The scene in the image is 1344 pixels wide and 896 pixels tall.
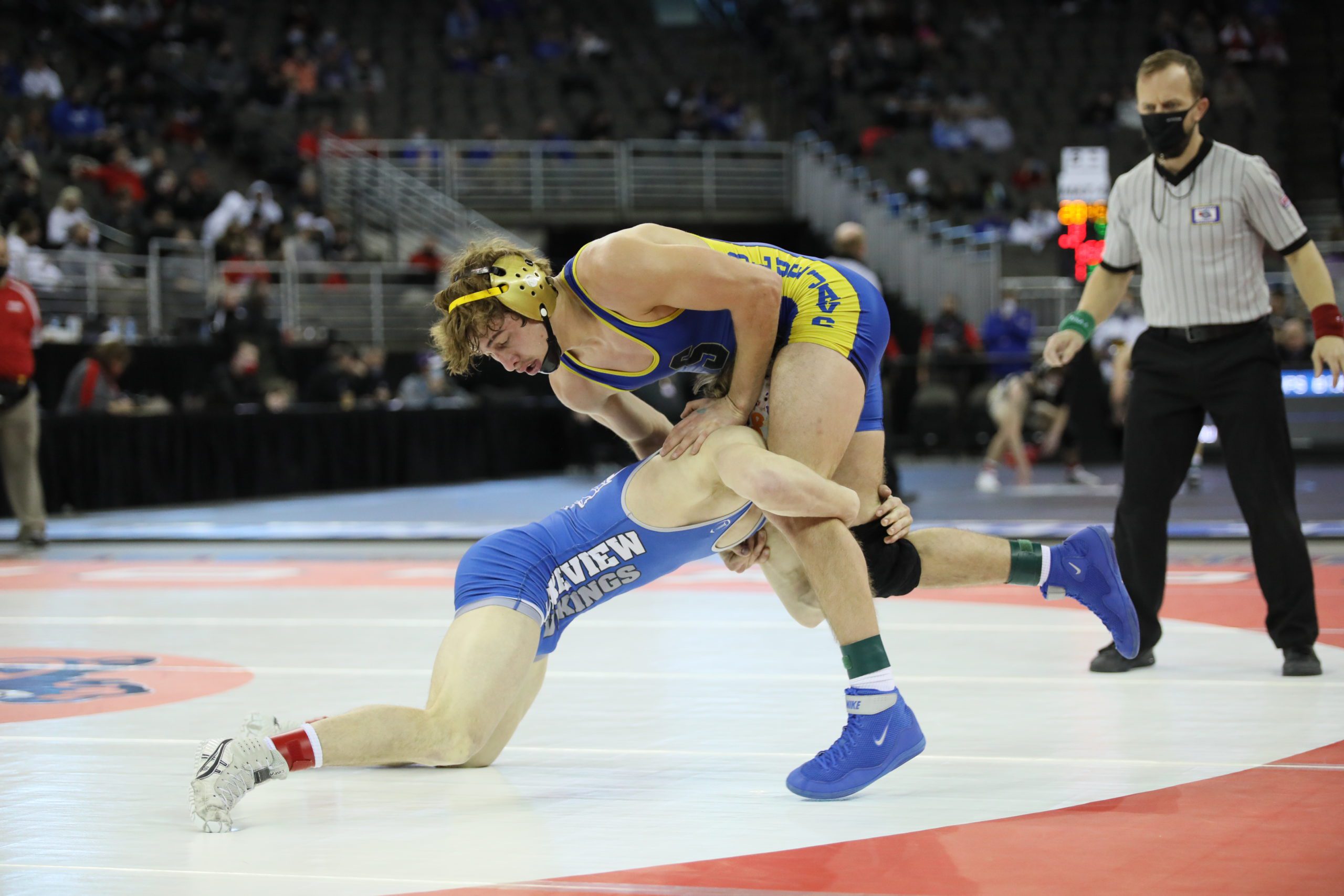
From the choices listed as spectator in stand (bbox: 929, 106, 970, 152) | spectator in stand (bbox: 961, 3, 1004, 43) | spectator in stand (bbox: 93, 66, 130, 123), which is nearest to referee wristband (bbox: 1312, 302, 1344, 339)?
spectator in stand (bbox: 93, 66, 130, 123)

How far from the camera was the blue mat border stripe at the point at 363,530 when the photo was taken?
786 centimetres

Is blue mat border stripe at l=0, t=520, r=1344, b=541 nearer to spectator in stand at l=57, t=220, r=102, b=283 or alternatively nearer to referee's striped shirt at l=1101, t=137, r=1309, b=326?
spectator in stand at l=57, t=220, r=102, b=283

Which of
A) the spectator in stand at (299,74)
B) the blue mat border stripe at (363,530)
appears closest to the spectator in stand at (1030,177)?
the spectator in stand at (299,74)

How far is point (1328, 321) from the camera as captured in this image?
4355mm

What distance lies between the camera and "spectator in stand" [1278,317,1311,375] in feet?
47.8

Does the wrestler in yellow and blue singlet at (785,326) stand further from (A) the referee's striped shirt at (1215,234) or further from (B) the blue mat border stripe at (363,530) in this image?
(B) the blue mat border stripe at (363,530)

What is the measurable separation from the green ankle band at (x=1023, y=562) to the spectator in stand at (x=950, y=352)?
41.1 feet

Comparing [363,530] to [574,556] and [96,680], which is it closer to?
[96,680]

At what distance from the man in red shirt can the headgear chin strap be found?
242 inches

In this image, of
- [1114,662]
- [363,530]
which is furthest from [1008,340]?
[1114,662]

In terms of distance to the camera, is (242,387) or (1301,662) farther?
(242,387)

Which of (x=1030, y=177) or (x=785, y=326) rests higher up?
(x=1030, y=177)

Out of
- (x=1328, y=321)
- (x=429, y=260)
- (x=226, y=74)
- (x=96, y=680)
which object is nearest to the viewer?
→ (x=1328, y=321)

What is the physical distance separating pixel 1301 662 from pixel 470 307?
8.31 feet
